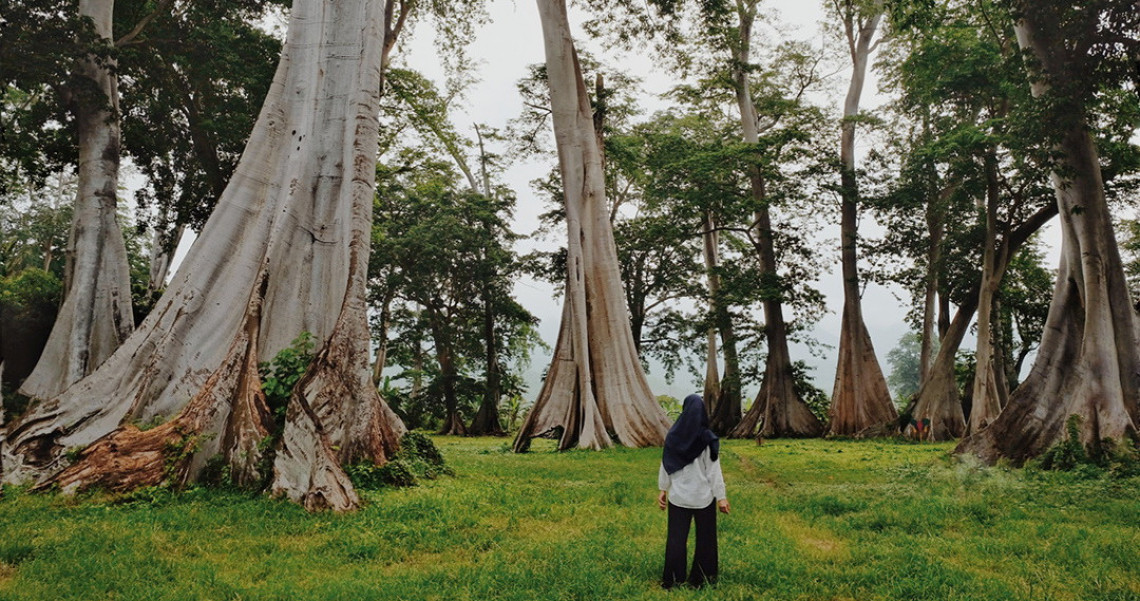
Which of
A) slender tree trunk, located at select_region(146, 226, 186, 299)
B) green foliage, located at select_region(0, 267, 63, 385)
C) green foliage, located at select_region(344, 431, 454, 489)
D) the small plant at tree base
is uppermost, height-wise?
slender tree trunk, located at select_region(146, 226, 186, 299)

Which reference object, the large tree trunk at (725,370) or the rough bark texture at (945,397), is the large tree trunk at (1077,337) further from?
the large tree trunk at (725,370)

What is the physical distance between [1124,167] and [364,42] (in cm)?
1803

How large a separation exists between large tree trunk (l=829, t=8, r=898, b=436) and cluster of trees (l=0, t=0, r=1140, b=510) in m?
0.09

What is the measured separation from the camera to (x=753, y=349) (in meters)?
28.4

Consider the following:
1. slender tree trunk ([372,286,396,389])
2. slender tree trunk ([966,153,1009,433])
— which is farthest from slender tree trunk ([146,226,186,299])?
slender tree trunk ([966,153,1009,433])

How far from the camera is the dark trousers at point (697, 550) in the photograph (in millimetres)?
4641

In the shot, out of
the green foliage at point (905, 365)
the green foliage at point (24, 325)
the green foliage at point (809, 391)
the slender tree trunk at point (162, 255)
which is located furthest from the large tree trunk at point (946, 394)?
the green foliage at point (905, 365)

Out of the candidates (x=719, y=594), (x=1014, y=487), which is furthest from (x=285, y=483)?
(x=1014, y=487)

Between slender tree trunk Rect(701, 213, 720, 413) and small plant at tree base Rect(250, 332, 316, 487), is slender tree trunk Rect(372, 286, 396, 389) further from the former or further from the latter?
small plant at tree base Rect(250, 332, 316, 487)

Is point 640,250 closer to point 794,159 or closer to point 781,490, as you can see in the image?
point 794,159

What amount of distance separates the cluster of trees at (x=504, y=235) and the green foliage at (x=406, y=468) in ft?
→ 0.68

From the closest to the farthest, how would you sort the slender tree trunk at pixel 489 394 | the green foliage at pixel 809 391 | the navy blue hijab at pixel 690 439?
the navy blue hijab at pixel 690 439 < the green foliage at pixel 809 391 < the slender tree trunk at pixel 489 394

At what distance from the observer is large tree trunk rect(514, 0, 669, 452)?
1656cm

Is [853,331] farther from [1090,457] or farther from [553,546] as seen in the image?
[553,546]
